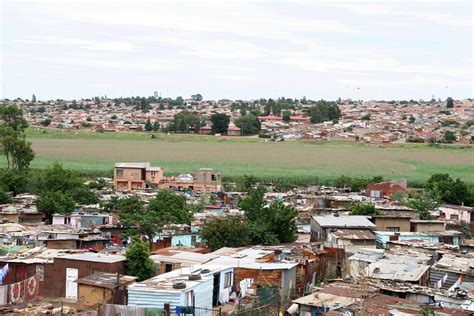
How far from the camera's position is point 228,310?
636 inches

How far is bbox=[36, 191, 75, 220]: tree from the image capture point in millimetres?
30141

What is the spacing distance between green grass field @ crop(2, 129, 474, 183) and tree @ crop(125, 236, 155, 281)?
3568 centimetres

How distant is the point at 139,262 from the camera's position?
17891 millimetres

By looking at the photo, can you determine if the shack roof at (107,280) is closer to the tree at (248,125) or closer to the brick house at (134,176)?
the brick house at (134,176)

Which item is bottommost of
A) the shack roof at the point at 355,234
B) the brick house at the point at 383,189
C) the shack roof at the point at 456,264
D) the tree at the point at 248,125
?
the brick house at the point at 383,189

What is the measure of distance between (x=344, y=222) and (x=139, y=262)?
9279 millimetres

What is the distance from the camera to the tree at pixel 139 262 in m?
17.8

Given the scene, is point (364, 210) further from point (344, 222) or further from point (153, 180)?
point (153, 180)

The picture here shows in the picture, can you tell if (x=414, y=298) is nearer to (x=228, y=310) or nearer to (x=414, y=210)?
(x=228, y=310)

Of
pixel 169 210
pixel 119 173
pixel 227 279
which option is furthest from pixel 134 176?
pixel 227 279

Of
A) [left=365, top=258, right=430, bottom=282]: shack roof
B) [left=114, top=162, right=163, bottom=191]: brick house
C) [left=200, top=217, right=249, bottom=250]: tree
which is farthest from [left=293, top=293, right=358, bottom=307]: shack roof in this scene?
[left=114, top=162, right=163, bottom=191]: brick house

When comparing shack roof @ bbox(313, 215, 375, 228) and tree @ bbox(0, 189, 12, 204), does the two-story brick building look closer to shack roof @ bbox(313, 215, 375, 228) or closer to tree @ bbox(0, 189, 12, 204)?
tree @ bbox(0, 189, 12, 204)

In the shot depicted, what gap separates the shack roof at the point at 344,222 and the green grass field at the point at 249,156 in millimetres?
26692

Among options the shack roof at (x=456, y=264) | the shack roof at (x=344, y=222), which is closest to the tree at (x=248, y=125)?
the shack roof at (x=344, y=222)
